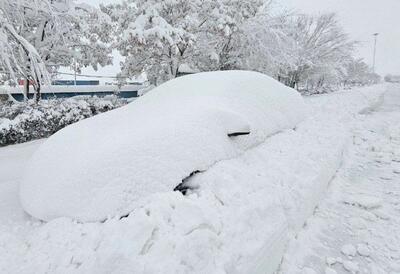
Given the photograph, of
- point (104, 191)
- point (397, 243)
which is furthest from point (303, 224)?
point (104, 191)

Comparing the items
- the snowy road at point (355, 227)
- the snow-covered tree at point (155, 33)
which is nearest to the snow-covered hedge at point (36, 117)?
the snow-covered tree at point (155, 33)

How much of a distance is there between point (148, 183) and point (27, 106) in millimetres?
5986

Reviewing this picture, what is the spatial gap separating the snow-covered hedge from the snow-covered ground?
2.09m

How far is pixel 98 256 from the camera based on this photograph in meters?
1.98

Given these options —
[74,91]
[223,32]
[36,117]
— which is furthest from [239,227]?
[74,91]

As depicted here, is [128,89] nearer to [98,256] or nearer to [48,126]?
[48,126]

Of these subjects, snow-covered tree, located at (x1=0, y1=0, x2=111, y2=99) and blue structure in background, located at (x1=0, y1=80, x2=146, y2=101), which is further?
blue structure in background, located at (x1=0, y1=80, x2=146, y2=101)

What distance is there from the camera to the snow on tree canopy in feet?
8.30

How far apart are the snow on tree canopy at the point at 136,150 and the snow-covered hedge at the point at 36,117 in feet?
11.3

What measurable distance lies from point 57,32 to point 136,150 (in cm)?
737

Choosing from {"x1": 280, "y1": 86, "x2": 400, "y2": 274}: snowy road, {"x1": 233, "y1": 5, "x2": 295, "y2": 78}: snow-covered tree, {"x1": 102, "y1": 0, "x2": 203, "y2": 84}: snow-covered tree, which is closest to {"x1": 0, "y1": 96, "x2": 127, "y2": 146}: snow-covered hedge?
{"x1": 102, "y1": 0, "x2": 203, "y2": 84}: snow-covered tree

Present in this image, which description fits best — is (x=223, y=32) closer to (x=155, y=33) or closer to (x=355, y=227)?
(x=155, y=33)

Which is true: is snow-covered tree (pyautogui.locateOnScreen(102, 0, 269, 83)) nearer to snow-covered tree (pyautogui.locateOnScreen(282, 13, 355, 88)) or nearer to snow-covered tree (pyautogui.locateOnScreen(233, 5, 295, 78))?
snow-covered tree (pyautogui.locateOnScreen(233, 5, 295, 78))

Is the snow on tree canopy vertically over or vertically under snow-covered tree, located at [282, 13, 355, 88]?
under
